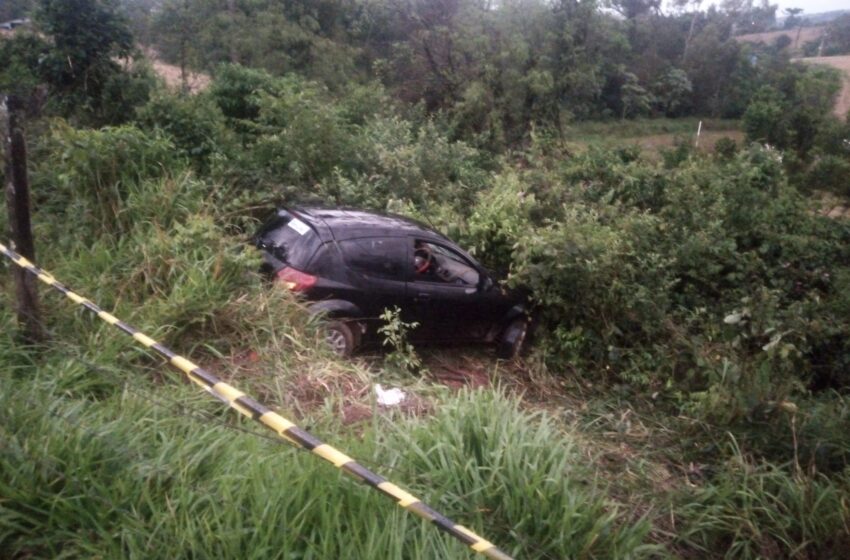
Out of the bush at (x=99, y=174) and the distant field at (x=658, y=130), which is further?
the distant field at (x=658, y=130)

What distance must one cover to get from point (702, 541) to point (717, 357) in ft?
10.4

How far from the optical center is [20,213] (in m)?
4.68

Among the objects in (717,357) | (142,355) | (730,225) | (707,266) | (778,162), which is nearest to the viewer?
(142,355)

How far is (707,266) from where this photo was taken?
870cm

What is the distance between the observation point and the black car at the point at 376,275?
673cm

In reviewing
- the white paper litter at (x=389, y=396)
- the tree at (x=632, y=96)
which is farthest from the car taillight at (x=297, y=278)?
the tree at (x=632, y=96)

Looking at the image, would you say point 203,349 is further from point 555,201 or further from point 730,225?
point 730,225

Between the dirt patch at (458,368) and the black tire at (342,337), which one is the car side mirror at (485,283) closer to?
the dirt patch at (458,368)

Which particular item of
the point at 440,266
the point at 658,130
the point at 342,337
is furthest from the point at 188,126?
the point at 658,130

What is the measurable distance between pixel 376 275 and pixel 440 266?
0.84 metres

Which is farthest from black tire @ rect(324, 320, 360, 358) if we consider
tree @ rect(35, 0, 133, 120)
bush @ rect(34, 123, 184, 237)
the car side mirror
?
tree @ rect(35, 0, 133, 120)

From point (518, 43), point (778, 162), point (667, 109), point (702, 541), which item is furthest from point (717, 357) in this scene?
point (667, 109)

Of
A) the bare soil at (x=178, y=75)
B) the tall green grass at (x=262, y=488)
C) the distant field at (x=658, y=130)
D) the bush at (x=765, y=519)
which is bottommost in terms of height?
the distant field at (x=658, y=130)

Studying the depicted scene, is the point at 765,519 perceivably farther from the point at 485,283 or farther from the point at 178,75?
the point at 178,75
